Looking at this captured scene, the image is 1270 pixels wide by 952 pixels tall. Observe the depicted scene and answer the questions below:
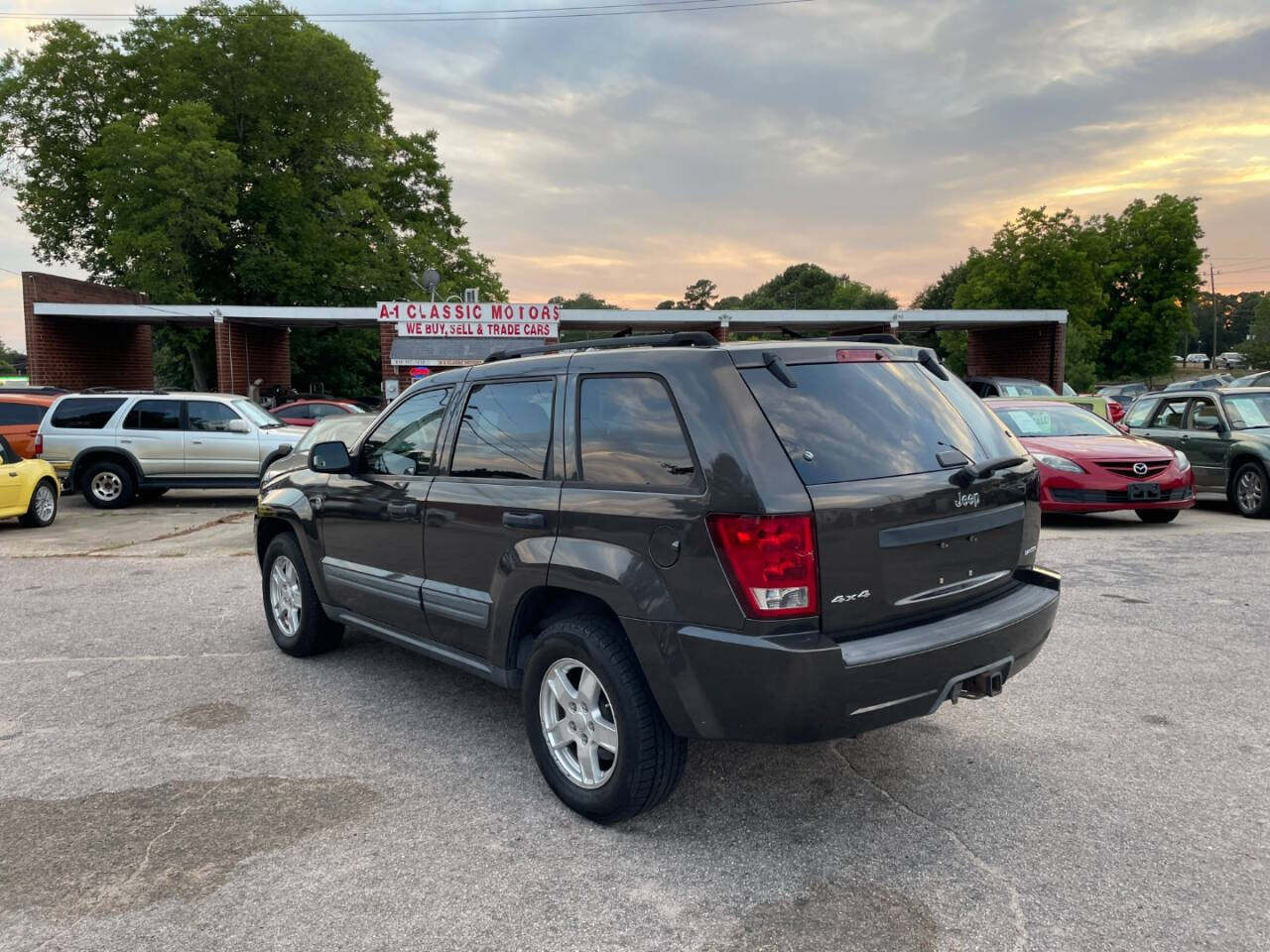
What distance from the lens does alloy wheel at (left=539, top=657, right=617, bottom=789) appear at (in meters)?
3.36

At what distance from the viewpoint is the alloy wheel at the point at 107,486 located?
1410 cm

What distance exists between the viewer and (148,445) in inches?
554

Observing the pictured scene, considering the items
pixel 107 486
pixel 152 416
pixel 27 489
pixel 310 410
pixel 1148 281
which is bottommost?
pixel 107 486

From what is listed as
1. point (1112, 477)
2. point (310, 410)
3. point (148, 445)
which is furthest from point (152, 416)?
point (1112, 477)

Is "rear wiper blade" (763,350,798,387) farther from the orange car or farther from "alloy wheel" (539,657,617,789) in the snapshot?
the orange car

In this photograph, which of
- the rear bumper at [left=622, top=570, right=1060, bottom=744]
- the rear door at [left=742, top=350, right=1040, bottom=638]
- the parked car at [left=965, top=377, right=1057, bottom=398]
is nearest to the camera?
the rear bumper at [left=622, top=570, right=1060, bottom=744]

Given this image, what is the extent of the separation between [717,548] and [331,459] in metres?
2.62

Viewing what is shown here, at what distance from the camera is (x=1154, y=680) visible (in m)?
4.93

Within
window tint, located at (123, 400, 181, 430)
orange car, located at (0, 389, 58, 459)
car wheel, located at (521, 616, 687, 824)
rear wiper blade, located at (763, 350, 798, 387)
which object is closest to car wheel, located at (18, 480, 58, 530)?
window tint, located at (123, 400, 181, 430)

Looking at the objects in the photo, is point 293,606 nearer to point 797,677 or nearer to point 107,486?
point 797,677

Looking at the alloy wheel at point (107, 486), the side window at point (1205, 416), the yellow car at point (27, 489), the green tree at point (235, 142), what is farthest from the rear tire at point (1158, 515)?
the green tree at point (235, 142)

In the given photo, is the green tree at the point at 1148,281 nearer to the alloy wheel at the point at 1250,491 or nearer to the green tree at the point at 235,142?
the green tree at the point at 235,142

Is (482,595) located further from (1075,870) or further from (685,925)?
(1075,870)

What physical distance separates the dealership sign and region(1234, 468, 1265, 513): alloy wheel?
47.1 ft
